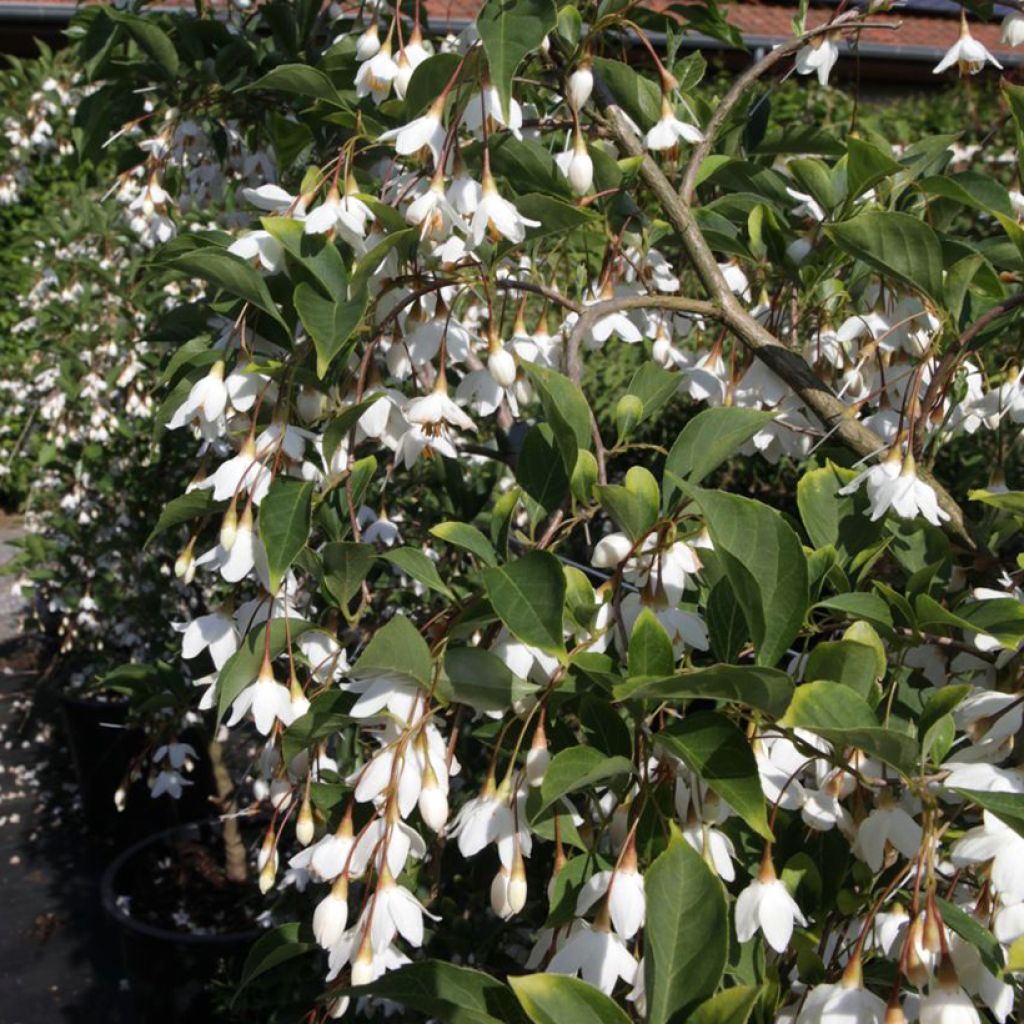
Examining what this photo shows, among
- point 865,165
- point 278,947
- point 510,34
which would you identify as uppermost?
point 510,34

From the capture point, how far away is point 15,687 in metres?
5.87

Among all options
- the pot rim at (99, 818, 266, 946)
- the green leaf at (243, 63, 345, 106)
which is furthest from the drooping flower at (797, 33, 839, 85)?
the pot rim at (99, 818, 266, 946)

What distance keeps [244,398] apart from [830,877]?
72 centimetres

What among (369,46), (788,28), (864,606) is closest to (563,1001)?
(864,606)

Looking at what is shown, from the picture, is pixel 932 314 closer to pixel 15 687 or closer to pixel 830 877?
pixel 830 877

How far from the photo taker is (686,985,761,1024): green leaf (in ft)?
2.44

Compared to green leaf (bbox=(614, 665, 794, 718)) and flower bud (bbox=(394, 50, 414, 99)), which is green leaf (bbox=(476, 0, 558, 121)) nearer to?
flower bud (bbox=(394, 50, 414, 99))

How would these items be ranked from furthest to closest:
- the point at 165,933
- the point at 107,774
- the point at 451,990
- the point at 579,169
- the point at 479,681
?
the point at 107,774 < the point at 165,933 < the point at 579,169 < the point at 479,681 < the point at 451,990

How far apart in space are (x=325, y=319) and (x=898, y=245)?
0.54m

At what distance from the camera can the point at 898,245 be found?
1130mm


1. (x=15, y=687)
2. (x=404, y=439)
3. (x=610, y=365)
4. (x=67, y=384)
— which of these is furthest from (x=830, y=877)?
(x=15, y=687)

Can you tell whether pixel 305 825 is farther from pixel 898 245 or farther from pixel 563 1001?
pixel 898 245

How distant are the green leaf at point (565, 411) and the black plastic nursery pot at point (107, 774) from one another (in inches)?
135

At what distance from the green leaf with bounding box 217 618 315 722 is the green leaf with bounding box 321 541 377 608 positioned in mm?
56
